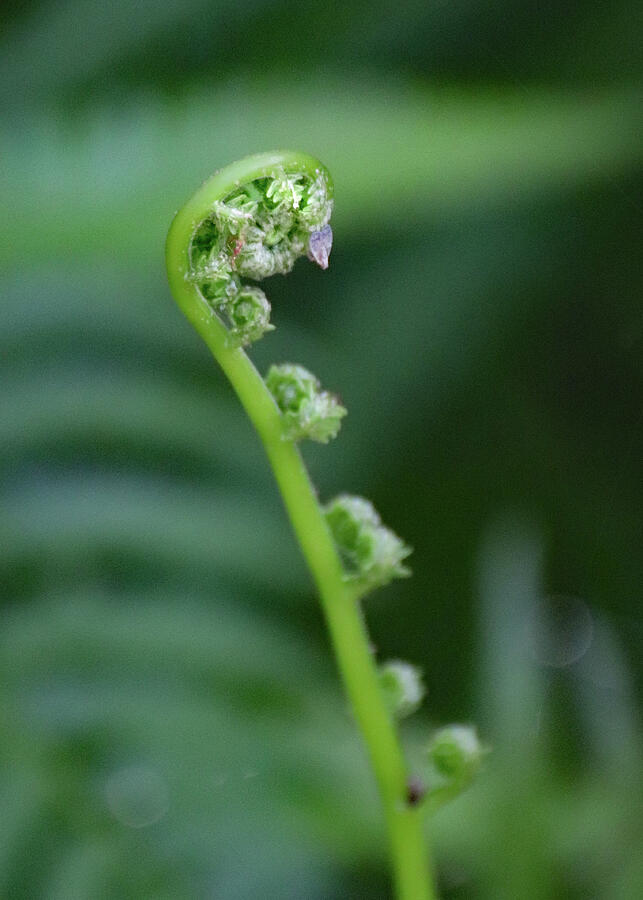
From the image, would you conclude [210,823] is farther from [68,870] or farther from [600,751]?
[600,751]

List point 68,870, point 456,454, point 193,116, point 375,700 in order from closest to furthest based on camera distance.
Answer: point 375,700
point 68,870
point 193,116
point 456,454

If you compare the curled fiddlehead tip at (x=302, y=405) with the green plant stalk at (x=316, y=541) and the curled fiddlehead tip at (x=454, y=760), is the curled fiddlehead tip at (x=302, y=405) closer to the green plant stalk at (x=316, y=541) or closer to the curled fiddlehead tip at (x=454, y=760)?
the green plant stalk at (x=316, y=541)

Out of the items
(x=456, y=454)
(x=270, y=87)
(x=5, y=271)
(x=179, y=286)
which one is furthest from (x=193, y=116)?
(x=179, y=286)

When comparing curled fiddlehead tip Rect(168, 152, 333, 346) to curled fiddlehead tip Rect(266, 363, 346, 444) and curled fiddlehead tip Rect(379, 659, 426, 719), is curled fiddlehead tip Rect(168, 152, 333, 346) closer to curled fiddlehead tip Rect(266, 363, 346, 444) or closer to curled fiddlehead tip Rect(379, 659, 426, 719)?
curled fiddlehead tip Rect(266, 363, 346, 444)

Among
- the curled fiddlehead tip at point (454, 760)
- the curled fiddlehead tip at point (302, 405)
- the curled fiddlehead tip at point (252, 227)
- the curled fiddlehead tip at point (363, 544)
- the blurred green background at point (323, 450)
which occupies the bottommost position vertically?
the curled fiddlehead tip at point (454, 760)

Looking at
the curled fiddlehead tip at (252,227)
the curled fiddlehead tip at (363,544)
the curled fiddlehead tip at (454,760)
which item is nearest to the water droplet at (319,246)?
the curled fiddlehead tip at (252,227)

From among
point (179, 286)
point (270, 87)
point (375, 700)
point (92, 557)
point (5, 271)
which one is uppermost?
point (270, 87)
